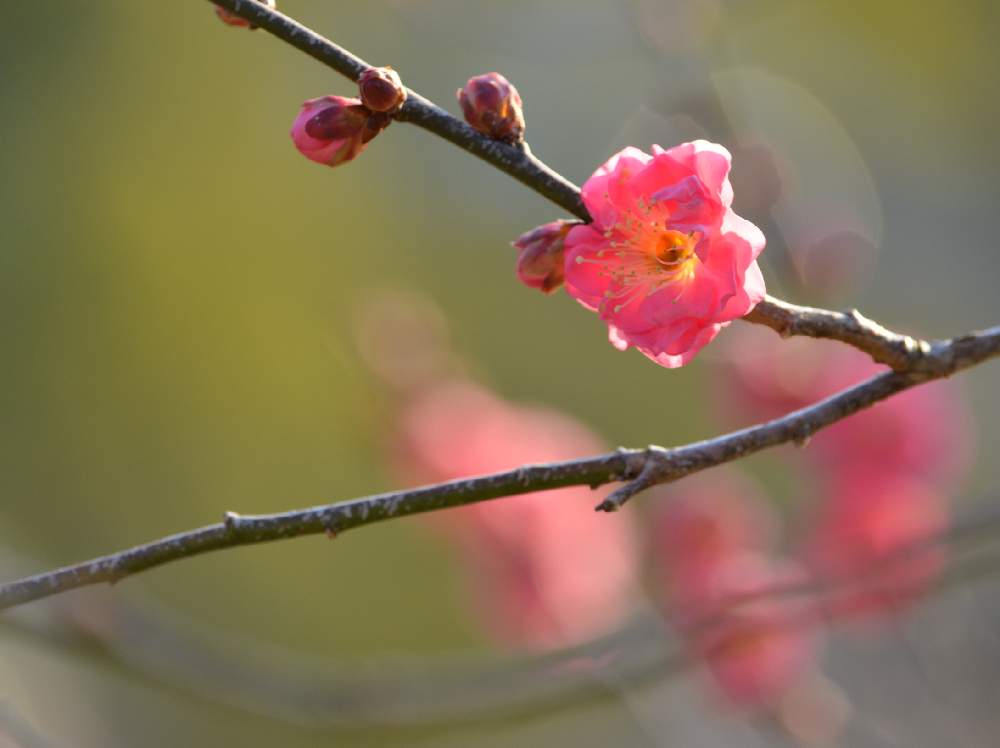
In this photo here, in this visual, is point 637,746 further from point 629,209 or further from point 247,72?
point 629,209

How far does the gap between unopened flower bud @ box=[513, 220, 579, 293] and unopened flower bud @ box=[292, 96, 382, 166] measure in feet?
0.30

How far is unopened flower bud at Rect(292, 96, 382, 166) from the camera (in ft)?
1.74

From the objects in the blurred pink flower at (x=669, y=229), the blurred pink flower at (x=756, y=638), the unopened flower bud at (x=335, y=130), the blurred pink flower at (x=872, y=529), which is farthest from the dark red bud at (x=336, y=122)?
the blurred pink flower at (x=872, y=529)

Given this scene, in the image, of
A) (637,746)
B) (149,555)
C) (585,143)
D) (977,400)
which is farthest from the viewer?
A: (585,143)

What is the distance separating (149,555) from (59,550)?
7.80 feet

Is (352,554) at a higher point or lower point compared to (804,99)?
lower

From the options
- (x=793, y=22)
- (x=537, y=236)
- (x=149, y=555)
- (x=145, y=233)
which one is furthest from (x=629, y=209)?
(x=793, y=22)

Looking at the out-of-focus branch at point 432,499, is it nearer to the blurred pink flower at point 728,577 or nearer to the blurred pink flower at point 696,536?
the blurred pink flower at point 728,577

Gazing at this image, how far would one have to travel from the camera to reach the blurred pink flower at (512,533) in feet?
4.72

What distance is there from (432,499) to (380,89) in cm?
19

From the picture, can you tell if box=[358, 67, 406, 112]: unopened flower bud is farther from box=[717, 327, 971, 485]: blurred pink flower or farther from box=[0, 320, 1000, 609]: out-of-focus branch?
box=[717, 327, 971, 485]: blurred pink flower

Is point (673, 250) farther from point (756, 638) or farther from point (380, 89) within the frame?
point (756, 638)

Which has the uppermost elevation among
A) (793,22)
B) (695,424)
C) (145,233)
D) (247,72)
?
(793,22)

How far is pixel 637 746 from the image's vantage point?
2.66m
